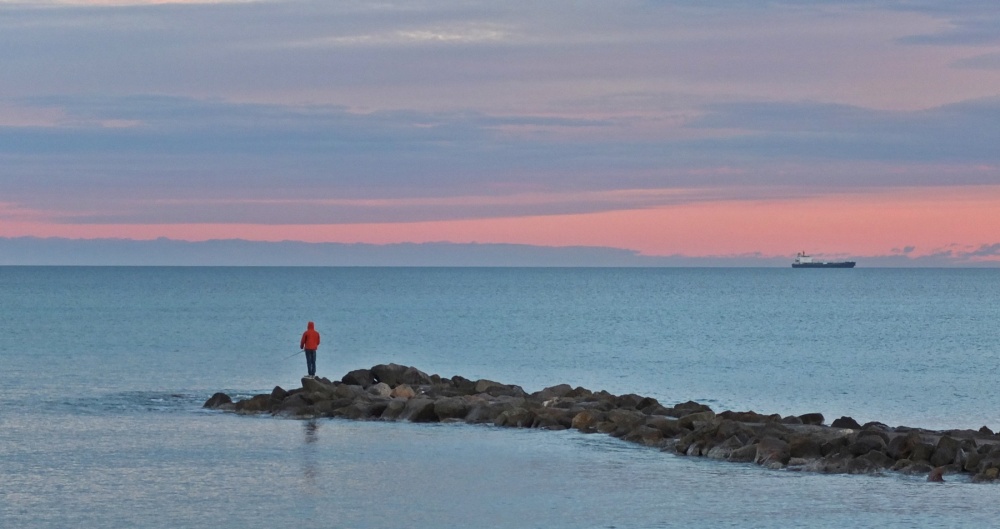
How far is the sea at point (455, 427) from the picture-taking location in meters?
21.6

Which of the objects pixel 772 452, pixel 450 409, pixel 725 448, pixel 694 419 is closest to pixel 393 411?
pixel 450 409

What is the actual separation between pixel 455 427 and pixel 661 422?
17.2ft

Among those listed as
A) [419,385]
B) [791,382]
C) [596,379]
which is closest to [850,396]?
[791,382]

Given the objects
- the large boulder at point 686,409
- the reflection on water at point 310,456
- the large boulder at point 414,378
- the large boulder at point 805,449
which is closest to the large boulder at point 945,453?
the large boulder at point 805,449

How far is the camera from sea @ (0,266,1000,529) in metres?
21.6

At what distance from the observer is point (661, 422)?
30.5m

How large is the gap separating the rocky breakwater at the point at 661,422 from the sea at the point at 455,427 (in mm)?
671

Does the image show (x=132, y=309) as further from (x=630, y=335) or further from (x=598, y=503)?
(x=598, y=503)

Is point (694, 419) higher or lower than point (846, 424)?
higher

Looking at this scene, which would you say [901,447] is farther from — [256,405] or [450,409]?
[256,405]

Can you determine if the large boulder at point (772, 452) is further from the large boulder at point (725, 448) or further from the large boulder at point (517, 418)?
the large boulder at point (517, 418)

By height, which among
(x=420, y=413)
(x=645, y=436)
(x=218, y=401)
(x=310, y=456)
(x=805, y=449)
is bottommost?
(x=310, y=456)

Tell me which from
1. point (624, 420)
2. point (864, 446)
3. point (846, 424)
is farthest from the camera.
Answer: point (624, 420)

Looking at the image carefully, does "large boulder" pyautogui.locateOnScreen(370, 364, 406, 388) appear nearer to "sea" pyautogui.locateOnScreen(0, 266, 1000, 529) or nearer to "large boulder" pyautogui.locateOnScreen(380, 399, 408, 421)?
"sea" pyautogui.locateOnScreen(0, 266, 1000, 529)
